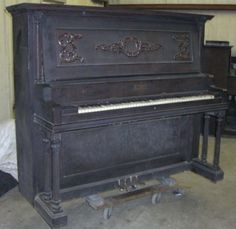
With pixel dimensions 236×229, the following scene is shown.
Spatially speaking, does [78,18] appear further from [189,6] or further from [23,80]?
[189,6]

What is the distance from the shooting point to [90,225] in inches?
98.5

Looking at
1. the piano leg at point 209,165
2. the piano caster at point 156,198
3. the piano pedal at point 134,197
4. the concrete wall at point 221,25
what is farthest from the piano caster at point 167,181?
the concrete wall at point 221,25

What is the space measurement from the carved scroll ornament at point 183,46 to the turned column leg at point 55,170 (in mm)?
1259

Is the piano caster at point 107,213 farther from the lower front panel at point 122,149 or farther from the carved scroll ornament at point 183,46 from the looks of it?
the carved scroll ornament at point 183,46

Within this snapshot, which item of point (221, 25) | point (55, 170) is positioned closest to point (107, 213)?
point (55, 170)

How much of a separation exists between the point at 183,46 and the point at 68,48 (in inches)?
40.4

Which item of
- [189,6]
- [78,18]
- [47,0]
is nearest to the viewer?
[78,18]

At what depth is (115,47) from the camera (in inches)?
106

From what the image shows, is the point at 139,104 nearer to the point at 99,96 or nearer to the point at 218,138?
the point at 99,96

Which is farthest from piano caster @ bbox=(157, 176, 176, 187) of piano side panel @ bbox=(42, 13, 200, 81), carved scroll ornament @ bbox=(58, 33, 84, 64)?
carved scroll ornament @ bbox=(58, 33, 84, 64)

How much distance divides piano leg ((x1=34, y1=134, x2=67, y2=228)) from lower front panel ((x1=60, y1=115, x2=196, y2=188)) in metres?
0.11

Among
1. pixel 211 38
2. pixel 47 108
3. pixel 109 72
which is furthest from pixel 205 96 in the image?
pixel 211 38

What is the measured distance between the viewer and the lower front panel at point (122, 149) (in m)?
2.68

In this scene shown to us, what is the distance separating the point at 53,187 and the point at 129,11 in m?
1.29
